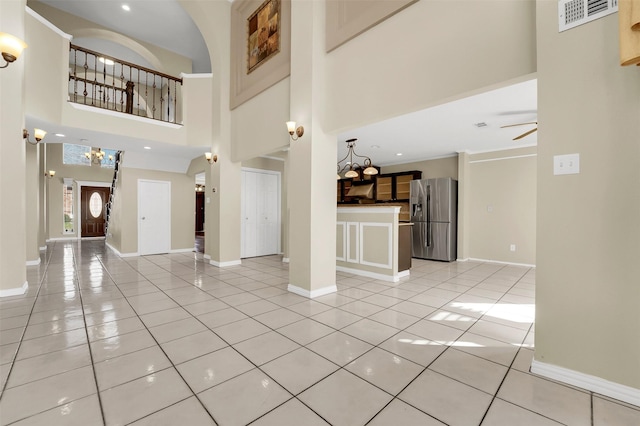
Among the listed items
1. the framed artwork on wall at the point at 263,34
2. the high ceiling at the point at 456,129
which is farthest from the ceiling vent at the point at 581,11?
the framed artwork on wall at the point at 263,34

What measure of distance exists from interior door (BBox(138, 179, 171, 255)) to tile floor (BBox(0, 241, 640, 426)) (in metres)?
3.47

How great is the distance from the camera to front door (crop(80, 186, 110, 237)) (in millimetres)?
12008

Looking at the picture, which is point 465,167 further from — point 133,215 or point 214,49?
point 133,215

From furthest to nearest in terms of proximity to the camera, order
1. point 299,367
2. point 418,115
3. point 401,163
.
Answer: point 401,163 < point 418,115 < point 299,367

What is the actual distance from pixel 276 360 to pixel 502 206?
21.8 ft

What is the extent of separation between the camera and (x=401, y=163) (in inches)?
333

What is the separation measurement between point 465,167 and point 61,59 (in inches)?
339

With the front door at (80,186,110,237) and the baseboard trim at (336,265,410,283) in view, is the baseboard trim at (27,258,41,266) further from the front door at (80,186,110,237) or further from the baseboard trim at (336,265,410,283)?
the front door at (80,186,110,237)

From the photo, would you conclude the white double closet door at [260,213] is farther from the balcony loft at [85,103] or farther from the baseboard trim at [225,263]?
the balcony loft at [85,103]

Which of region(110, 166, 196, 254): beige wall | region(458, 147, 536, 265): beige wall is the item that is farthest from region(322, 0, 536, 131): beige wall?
region(110, 166, 196, 254): beige wall

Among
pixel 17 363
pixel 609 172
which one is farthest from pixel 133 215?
pixel 609 172

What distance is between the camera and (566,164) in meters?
1.80

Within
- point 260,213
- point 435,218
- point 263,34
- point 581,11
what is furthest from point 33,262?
point 435,218

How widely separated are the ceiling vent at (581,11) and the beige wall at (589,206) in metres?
0.04
